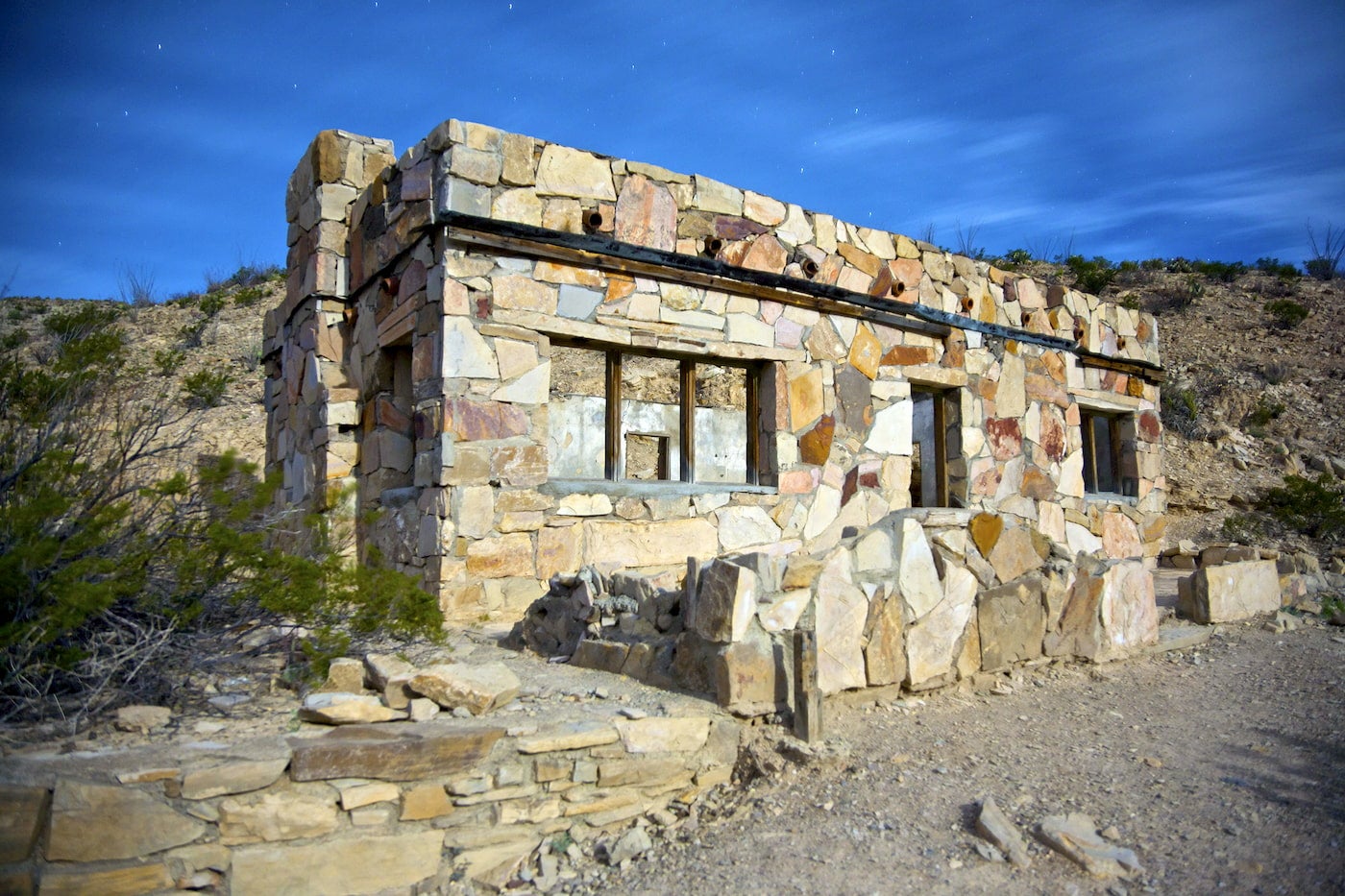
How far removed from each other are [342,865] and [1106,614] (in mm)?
→ 4486

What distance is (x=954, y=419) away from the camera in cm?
880

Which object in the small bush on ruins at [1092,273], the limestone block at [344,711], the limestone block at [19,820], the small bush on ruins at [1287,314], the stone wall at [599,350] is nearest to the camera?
the limestone block at [19,820]

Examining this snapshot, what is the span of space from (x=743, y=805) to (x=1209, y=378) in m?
20.4

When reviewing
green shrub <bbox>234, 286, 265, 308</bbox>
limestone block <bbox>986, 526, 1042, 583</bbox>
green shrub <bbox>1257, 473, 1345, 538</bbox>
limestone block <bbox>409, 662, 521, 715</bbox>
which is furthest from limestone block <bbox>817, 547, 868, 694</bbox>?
green shrub <bbox>234, 286, 265, 308</bbox>

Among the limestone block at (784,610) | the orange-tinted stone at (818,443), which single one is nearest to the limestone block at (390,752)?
the limestone block at (784,610)

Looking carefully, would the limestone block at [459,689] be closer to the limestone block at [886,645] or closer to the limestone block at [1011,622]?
the limestone block at [886,645]

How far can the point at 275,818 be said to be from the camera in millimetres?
3102

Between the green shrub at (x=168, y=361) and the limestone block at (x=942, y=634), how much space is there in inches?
635

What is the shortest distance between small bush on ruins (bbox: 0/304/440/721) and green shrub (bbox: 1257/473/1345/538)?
13629 millimetres

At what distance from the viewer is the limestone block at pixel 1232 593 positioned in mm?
6605

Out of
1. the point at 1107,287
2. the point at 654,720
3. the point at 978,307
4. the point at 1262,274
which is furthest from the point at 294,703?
the point at 1262,274

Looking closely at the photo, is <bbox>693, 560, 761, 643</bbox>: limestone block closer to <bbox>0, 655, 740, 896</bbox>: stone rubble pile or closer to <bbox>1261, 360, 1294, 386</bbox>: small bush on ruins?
<bbox>0, 655, 740, 896</bbox>: stone rubble pile

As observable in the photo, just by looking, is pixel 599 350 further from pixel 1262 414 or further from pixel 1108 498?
pixel 1262 414

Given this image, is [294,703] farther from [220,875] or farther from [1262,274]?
[1262,274]
